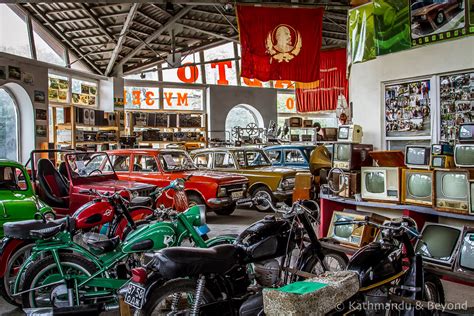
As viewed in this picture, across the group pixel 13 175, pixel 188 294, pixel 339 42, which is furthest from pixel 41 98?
pixel 339 42

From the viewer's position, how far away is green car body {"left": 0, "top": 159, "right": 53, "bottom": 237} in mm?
4500

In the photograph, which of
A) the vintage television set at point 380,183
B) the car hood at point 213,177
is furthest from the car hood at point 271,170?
the vintage television set at point 380,183

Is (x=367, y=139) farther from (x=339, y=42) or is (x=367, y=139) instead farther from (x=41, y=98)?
(x=339, y=42)

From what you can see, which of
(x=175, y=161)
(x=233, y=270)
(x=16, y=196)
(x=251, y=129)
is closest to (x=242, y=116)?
(x=251, y=129)

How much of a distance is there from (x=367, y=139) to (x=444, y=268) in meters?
2.70

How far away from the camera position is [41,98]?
34.8 ft

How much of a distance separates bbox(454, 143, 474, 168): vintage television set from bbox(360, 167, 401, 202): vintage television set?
65 cm

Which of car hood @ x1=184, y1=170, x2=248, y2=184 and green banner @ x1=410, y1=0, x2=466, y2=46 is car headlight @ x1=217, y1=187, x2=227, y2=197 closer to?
car hood @ x1=184, y1=170, x2=248, y2=184

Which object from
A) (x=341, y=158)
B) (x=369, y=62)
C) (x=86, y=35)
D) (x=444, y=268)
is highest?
(x=86, y=35)

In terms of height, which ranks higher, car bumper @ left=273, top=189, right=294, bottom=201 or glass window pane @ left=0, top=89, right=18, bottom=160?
glass window pane @ left=0, top=89, right=18, bottom=160

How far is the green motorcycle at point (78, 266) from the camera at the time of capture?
11.2 feet

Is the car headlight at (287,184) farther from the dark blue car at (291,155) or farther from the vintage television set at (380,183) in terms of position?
the vintage television set at (380,183)

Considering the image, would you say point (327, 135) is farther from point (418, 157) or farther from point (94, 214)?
point (94, 214)

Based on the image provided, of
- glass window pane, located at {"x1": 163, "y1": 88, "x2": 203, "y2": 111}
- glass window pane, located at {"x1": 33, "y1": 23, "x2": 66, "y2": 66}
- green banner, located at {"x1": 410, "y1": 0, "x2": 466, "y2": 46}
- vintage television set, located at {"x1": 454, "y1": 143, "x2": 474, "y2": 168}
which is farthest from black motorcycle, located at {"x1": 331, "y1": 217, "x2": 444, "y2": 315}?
glass window pane, located at {"x1": 163, "y1": 88, "x2": 203, "y2": 111}
